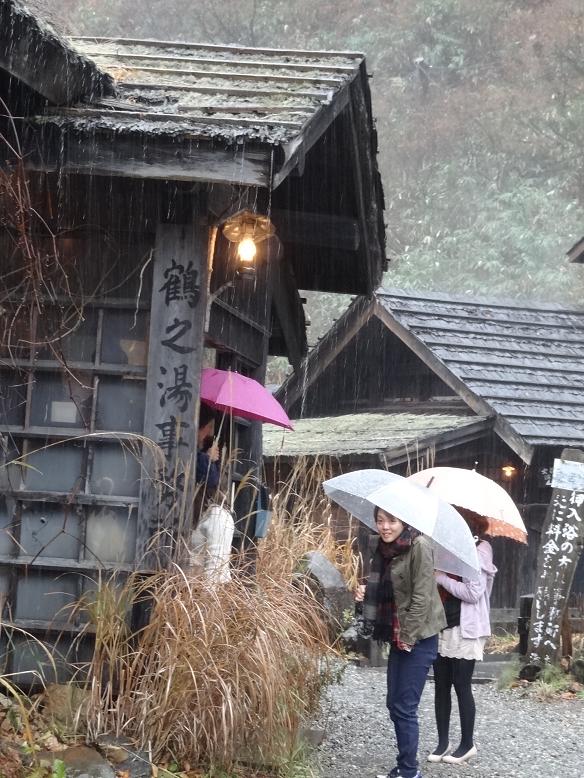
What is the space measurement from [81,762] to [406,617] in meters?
1.77

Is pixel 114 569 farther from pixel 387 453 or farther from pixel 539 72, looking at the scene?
pixel 539 72

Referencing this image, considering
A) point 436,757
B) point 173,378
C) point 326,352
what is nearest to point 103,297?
point 173,378

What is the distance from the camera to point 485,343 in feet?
50.3

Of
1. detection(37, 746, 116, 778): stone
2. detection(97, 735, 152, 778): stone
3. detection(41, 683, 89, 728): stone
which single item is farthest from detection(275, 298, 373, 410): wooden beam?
detection(37, 746, 116, 778): stone

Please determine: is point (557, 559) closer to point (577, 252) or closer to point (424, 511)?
point (424, 511)

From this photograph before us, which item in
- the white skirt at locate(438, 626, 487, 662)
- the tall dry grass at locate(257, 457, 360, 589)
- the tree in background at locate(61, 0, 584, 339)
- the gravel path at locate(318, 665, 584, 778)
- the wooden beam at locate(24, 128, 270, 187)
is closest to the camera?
the wooden beam at locate(24, 128, 270, 187)

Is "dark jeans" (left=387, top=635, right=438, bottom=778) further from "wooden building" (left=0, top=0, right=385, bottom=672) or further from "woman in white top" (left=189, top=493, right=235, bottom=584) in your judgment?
"wooden building" (left=0, top=0, right=385, bottom=672)

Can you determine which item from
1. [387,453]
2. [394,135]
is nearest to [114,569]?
[387,453]

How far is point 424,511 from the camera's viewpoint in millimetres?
5320

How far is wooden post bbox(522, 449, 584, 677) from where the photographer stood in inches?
385

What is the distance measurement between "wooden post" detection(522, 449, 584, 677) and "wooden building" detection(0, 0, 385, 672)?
556 centimetres

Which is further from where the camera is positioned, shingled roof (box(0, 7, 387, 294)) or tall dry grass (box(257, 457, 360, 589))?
tall dry grass (box(257, 457, 360, 589))

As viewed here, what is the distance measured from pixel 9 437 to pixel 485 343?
10.9 meters

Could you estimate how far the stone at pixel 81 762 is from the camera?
427 cm
